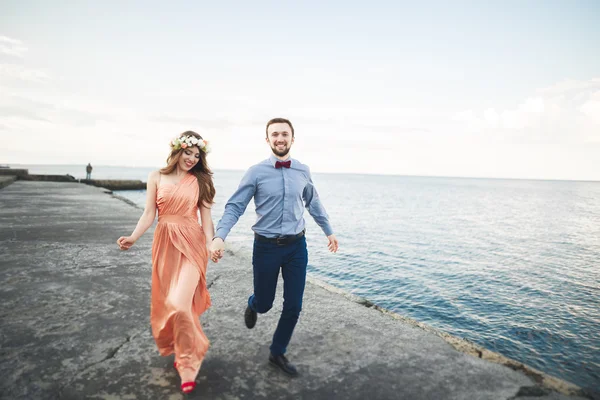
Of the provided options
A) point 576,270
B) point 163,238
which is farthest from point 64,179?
point 576,270

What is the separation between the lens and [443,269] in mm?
14422

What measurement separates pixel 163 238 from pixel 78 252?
4695mm

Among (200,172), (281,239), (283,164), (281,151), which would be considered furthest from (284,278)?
(200,172)

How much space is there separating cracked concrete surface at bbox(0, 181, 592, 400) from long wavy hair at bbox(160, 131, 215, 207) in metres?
1.46

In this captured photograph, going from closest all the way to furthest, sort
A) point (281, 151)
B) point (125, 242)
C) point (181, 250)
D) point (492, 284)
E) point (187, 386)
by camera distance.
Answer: point (187, 386) → point (181, 250) → point (281, 151) → point (125, 242) → point (492, 284)

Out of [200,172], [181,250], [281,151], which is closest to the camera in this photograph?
[181,250]

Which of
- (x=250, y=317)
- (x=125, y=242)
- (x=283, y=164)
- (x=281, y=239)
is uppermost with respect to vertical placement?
(x=283, y=164)

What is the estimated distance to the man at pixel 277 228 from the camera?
10.2 ft

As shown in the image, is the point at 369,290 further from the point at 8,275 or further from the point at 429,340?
the point at 8,275

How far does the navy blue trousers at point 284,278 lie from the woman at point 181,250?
45cm

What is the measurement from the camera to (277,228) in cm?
317

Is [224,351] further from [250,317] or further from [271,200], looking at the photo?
[271,200]

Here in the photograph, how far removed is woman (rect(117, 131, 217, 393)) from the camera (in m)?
2.79

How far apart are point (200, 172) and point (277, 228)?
1084 millimetres
